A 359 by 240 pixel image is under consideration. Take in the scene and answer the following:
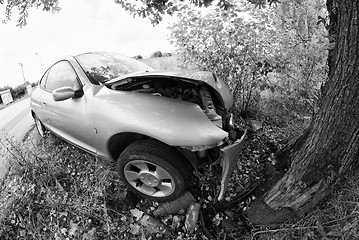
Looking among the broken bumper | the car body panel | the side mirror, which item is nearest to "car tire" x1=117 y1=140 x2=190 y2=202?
the broken bumper

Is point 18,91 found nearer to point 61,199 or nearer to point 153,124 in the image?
point 61,199

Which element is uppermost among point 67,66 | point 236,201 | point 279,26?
point 279,26

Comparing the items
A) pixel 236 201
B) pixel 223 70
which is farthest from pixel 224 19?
pixel 236 201

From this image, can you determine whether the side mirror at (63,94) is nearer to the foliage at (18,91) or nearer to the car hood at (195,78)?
the car hood at (195,78)

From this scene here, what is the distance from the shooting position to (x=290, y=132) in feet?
10.8

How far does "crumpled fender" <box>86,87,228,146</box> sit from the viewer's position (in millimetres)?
2004

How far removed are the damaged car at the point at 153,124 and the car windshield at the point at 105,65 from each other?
25mm

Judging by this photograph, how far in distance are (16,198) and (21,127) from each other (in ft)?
8.33

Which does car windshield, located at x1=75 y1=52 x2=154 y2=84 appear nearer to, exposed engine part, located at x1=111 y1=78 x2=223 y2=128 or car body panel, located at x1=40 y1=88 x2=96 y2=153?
car body panel, located at x1=40 y1=88 x2=96 y2=153

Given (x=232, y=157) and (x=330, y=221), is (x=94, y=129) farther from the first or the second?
(x=330, y=221)

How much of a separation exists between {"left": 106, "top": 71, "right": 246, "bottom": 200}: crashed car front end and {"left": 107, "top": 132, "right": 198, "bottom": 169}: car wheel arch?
2cm

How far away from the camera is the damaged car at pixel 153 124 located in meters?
2.05

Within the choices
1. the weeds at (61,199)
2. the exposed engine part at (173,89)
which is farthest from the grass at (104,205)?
the exposed engine part at (173,89)

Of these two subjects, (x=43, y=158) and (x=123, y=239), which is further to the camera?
(x=43, y=158)
